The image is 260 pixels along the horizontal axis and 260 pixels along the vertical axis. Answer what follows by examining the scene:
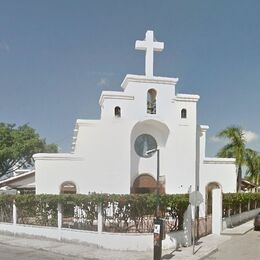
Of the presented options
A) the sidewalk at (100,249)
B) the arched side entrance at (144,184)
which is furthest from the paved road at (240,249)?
the arched side entrance at (144,184)

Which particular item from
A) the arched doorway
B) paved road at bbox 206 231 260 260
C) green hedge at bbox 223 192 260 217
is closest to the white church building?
the arched doorway

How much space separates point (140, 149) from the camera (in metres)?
27.1

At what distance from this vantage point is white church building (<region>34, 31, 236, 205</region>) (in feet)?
82.1

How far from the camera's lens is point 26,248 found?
16.2m

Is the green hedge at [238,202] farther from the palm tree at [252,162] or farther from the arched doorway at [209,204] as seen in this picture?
the palm tree at [252,162]

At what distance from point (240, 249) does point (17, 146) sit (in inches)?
1316

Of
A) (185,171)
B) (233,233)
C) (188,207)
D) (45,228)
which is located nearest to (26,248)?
(45,228)

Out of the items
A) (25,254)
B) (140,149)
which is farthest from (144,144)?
(25,254)

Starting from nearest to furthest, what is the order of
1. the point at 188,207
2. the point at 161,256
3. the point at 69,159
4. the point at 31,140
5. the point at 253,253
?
the point at 161,256 < the point at 253,253 < the point at 188,207 < the point at 69,159 < the point at 31,140

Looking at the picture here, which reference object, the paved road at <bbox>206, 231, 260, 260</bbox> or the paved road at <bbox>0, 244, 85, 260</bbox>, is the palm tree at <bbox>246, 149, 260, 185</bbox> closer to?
the paved road at <bbox>206, 231, 260, 260</bbox>

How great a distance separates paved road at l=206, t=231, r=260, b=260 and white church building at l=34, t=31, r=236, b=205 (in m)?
5.69

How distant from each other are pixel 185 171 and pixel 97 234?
11464mm

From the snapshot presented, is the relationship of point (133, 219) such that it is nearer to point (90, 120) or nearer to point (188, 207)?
point (188, 207)

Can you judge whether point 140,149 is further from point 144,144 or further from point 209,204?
point 209,204
